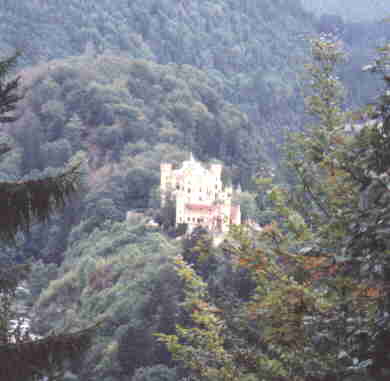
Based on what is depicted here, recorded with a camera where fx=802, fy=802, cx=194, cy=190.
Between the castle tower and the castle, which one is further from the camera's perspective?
the castle tower

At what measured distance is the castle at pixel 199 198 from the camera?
53.9 metres

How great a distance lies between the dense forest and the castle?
1.57m

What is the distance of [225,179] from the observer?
71062 mm

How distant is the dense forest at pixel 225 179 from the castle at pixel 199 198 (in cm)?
157

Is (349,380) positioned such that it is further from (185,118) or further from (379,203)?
(185,118)

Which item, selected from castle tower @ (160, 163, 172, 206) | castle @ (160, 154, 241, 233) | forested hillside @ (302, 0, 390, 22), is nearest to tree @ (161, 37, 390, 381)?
castle @ (160, 154, 241, 233)

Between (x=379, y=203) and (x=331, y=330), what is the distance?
1.59 m

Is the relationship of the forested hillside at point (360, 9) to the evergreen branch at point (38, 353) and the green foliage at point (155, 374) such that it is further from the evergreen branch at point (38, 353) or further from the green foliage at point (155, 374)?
the evergreen branch at point (38, 353)

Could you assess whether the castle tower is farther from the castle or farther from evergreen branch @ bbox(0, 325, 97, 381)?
evergreen branch @ bbox(0, 325, 97, 381)

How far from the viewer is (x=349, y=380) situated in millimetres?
5113

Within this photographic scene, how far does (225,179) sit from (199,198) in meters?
13.8

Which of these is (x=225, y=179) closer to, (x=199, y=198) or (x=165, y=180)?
(x=165, y=180)

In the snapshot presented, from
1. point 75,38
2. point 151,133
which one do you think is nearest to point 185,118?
point 151,133

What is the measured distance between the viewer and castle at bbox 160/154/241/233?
53875mm
